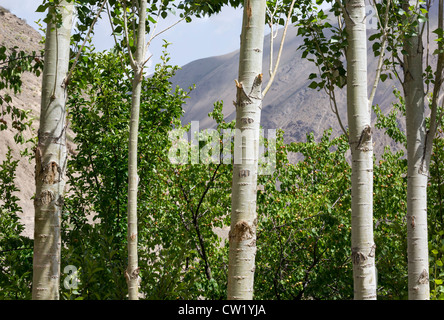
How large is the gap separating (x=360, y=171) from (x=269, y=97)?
143656 millimetres

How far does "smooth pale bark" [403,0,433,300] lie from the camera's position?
3.65m

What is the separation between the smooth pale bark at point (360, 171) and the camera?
304 cm

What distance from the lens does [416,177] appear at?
3803 mm

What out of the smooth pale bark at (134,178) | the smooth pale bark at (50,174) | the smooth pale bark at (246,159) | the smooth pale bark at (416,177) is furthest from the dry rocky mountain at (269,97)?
the smooth pale bark at (246,159)

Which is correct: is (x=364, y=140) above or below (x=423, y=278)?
above

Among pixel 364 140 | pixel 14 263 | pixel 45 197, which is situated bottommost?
pixel 14 263

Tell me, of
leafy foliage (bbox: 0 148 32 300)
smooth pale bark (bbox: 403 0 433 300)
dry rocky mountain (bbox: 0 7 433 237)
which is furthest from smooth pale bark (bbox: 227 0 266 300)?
dry rocky mountain (bbox: 0 7 433 237)

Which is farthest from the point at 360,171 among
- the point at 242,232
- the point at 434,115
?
the point at 434,115

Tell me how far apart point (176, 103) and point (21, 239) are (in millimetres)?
3348

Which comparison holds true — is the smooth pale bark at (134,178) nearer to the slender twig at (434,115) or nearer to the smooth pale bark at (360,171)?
the smooth pale bark at (360,171)

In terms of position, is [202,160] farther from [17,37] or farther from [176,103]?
[17,37]

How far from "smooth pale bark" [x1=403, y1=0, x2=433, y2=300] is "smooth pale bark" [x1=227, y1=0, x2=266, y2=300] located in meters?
1.86

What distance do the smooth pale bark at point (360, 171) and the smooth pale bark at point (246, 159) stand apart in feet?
3.10

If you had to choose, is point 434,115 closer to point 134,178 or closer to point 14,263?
point 134,178
